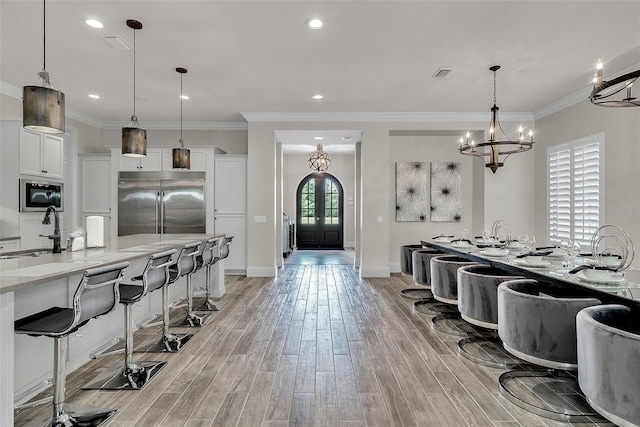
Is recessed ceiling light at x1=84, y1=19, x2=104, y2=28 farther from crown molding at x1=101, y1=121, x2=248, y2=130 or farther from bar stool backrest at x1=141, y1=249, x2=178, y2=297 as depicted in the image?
crown molding at x1=101, y1=121, x2=248, y2=130

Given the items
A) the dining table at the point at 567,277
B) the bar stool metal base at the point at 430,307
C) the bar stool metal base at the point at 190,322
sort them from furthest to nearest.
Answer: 1. the bar stool metal base at the point at 430,307
2. the bar stool metal base at the point at 190,322
3. the dining table at the point at 567,277

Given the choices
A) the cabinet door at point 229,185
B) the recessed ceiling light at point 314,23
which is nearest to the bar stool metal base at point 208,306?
the cabinet door at point 229,185

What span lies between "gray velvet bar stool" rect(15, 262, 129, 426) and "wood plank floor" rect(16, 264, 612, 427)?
155 millimetres

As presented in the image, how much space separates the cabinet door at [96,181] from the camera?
6.80m

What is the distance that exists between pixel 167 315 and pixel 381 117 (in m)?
4.97

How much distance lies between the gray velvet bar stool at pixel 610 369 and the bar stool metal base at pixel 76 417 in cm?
269

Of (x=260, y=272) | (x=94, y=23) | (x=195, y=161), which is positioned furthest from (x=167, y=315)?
(x=195, y=161)

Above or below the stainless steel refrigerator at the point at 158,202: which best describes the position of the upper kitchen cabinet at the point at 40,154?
above

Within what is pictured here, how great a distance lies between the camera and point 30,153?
5.06 m

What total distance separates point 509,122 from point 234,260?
5.77 m

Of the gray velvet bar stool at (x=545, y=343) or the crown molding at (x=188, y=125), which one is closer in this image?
the gray velvet bar stool at (x=545, y=343)

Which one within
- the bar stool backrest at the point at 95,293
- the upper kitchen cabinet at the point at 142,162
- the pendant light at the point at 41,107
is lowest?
the bar stool backrest at the point at 95,293

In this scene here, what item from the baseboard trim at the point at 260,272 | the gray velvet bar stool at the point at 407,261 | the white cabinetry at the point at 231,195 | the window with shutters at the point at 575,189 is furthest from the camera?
the white cabinetry at the point at 231,195

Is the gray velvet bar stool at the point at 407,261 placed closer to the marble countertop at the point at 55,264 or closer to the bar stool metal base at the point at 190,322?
the bar stool metal base at the point at 190,322
